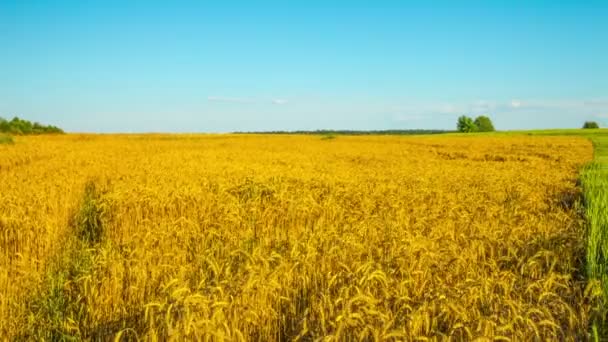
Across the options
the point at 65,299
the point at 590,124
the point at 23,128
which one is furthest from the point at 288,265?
the point at 590,124

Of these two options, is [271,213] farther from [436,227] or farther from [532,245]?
[532,245]

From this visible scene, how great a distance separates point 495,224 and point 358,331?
12.2ft

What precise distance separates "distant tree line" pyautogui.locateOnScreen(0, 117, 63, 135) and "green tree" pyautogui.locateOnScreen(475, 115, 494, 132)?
7413cm

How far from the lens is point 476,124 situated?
334ft

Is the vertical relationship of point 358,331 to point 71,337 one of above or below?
above

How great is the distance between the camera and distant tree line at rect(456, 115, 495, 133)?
100m

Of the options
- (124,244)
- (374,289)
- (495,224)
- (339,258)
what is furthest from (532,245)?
(124,244)

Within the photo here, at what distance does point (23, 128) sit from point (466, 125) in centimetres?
7540

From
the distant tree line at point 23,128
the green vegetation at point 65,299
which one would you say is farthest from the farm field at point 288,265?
the distant tree line at point 23,128

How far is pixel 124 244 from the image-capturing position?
514 cm

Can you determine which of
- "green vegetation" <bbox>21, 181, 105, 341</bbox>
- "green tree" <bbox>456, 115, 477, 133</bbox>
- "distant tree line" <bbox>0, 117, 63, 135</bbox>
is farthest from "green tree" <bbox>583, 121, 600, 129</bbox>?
"green vegetation" <bbox>21, 181, 105, 341</bbox>

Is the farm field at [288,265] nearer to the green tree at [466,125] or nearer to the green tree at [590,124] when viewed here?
the green tree at [590,124]

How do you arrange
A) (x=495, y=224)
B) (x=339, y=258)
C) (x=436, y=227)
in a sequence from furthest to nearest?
(x=495, y=224) → (x=436, y=227) → (x=339, y=258)

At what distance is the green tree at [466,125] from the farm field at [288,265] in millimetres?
94109
